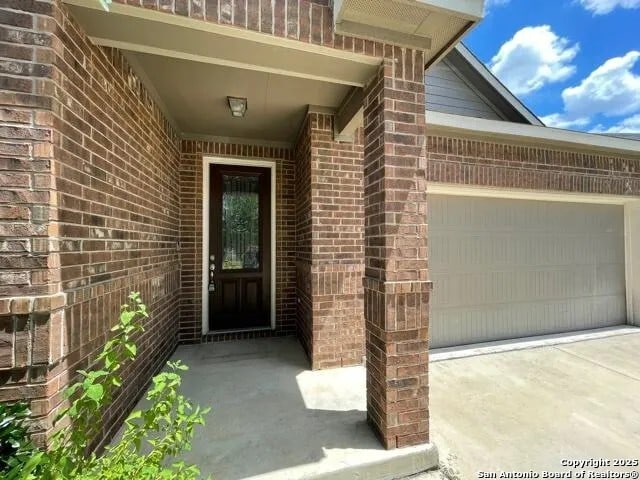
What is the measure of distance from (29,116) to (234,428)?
2.26 m

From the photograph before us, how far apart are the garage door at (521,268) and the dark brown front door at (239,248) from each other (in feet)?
7.75

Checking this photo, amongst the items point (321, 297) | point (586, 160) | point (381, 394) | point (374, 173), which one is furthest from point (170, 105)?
point (586, 160)

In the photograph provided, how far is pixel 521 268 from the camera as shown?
170 inches

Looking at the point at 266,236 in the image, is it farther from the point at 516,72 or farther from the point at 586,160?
the point at 516,72

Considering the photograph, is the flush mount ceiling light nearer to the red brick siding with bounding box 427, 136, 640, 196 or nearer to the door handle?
the door handle

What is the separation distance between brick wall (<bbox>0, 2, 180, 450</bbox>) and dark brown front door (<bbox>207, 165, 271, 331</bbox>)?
5.84 ft

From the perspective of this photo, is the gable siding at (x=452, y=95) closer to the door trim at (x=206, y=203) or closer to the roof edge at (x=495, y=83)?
the roof edge at (x=495, y=83)

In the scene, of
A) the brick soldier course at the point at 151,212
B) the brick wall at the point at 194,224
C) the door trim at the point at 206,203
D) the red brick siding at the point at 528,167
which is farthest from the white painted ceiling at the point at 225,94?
the red brick siding at the point at 528,167

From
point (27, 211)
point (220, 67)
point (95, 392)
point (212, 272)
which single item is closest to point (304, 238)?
point (212, 272)

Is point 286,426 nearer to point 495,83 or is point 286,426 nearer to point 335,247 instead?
point 335,247

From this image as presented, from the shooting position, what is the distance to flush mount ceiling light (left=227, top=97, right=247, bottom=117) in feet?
9.57

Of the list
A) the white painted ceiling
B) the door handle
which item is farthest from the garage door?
the door handle

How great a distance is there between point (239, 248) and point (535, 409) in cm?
372

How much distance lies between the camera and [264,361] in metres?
3.36
